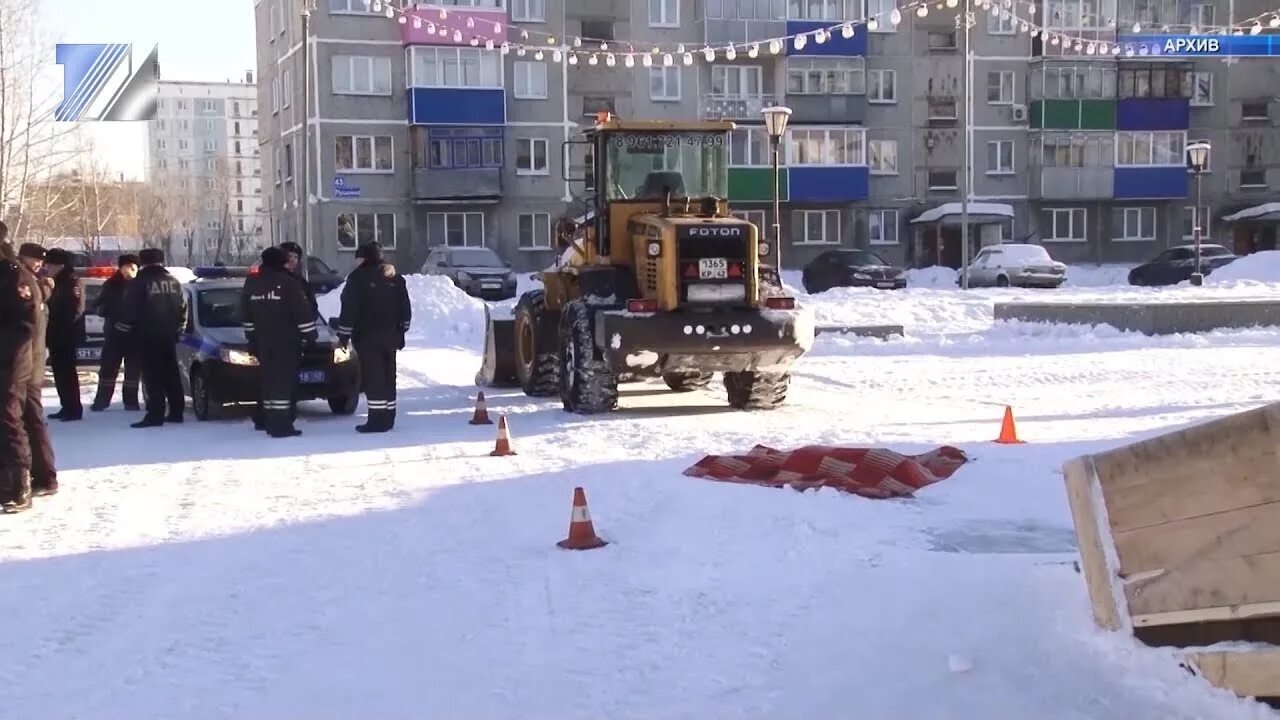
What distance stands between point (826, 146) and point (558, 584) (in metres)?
49.3

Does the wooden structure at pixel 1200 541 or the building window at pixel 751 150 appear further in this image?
the building window at pixel 751 150

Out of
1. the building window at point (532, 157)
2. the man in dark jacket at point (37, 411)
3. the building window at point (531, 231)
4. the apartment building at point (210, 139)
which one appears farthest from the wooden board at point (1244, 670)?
the apartment building at point (210, 139)

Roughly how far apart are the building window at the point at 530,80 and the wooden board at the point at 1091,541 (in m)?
48.8

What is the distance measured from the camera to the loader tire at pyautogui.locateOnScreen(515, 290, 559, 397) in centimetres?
1644

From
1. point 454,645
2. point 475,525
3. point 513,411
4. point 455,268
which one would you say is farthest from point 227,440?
point 455,268

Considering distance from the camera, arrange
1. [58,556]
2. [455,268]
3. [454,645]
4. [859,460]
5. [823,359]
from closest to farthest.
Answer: [454,645] → [58,556] → [859,460] → [823,359] → [455,268]

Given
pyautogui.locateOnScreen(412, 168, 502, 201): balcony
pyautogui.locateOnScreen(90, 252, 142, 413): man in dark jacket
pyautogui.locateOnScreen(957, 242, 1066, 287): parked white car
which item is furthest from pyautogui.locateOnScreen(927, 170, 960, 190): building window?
pyautogui.locateOnScreen(90, 252, 142, 413): man in dark jacket

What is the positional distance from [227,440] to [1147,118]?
51.4 metres

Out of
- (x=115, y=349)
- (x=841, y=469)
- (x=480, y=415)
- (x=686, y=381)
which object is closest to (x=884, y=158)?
(x=686, y=381)

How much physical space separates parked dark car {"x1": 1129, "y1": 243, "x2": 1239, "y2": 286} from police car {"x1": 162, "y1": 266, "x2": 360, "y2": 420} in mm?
32507

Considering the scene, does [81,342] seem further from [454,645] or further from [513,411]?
[454,645]

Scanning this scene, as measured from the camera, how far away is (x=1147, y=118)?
189 ft

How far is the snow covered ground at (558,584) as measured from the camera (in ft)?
18.2

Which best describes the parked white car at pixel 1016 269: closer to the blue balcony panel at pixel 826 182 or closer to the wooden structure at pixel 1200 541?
the blue balcony panel at pixel 826 182
